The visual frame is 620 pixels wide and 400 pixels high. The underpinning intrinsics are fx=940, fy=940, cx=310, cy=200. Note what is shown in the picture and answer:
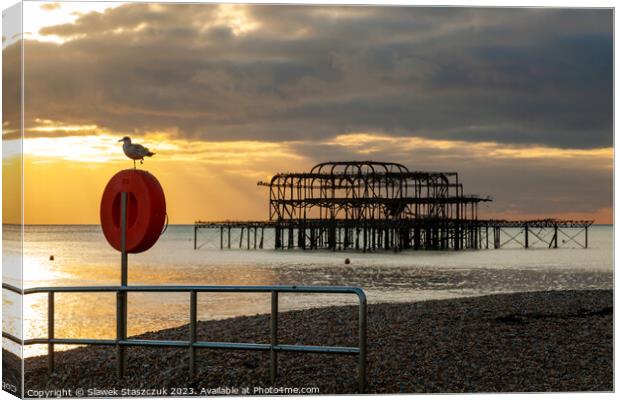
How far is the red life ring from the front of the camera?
8.42 meters

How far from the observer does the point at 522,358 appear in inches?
342

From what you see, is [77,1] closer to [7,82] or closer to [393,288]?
[7,82]

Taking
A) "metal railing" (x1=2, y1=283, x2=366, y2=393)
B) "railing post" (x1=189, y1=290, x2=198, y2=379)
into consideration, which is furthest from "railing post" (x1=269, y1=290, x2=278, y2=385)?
"railing post" (x1=189, y1=290, x2=198, y2=379)

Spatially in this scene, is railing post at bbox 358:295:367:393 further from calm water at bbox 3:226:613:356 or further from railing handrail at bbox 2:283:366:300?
calm water at bbox 3:226:613:356

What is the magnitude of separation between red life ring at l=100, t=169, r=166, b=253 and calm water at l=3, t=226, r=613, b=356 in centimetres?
106

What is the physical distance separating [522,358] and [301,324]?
3065 millimetres

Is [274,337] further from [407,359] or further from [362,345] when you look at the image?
[407,359]

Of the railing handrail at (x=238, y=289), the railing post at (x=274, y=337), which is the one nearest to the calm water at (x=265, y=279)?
the railing handrail at (x=238, y=289)

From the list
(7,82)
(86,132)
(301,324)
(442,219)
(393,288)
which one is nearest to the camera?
(7,82)

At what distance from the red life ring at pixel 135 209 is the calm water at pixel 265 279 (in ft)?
3.47

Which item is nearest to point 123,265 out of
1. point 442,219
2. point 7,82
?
point 7,82

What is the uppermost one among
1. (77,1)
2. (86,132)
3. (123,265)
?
(77,1)

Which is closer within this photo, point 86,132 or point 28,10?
point 28,10

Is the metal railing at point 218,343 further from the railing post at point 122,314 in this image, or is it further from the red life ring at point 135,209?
the red life ring at point 135,209
